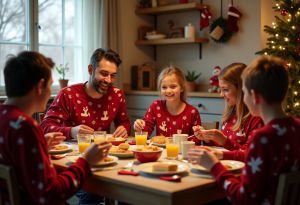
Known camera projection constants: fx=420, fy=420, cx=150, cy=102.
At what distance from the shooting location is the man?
9.41 ft

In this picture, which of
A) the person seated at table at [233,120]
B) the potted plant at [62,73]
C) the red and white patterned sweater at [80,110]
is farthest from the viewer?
the potted plant at [62,73]

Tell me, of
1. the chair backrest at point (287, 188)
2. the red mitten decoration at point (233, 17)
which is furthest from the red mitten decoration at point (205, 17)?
the chair backrest at point (287, 188)

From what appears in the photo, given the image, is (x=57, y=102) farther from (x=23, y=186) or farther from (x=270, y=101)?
(x=270, y=101)

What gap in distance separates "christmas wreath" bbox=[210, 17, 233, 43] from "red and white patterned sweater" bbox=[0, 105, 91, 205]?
3.42 m

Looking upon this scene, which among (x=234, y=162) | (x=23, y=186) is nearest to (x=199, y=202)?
(x=234, y=162)

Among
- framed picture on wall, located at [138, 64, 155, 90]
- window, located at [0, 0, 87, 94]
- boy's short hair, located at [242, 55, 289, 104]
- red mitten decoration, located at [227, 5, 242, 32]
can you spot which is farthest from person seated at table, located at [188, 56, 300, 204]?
framed picture on wall, located at [138, 64, 155, 90]

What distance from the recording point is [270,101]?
166cm

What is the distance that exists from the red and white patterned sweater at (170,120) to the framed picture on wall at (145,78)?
2162mm

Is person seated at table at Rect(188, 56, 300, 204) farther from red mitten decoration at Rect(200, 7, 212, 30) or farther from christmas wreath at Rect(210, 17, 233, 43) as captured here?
red mitten decoration at Rect(200, 7, 212, 30)

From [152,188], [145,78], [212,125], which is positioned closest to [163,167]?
[152,188]

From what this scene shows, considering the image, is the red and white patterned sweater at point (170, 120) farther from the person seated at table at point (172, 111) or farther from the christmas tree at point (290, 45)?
the christmas tree at point (290, 45)

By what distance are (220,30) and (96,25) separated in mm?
1401

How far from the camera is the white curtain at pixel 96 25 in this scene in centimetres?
474

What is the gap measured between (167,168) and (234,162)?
0.39 metres
